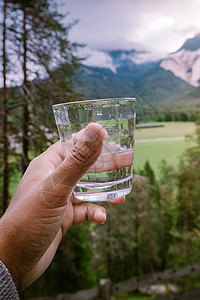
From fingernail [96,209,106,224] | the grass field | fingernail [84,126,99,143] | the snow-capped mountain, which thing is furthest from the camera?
the grass field

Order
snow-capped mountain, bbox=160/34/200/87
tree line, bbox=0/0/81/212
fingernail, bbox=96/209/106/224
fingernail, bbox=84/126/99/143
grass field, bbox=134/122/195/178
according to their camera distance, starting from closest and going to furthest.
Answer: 1. fingernail, bbox=84/126/99/143
2. fingernail, bbox=96/209/106/224
3. snow-capped mountain, bbox=160/34/200/87
4. tree line, bbox=0/0/81/212
5. grass field, bbox=134/122/195/178

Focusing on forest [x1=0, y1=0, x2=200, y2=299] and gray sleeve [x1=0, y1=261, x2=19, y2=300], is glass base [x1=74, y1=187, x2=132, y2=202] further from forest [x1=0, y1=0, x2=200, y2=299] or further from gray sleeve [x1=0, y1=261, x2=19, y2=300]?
forest [x1=0, y1=0, x2=200, y2=299]

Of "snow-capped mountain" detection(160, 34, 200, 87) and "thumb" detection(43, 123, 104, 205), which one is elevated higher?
"snow-capped mountain" detection(160, 34, 200, 87)

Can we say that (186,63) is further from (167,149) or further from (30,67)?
(167,149)

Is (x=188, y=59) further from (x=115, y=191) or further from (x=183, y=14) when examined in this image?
(x=115, y=191)

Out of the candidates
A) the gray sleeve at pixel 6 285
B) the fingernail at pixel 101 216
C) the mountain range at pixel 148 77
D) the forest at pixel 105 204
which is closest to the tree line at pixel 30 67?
the forest at pixel 105 204

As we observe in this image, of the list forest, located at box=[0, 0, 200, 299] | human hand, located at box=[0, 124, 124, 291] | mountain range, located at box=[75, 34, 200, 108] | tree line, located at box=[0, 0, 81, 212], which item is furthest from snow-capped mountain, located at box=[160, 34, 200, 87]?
human hand, located at box=[0, 124, 124, 291]
